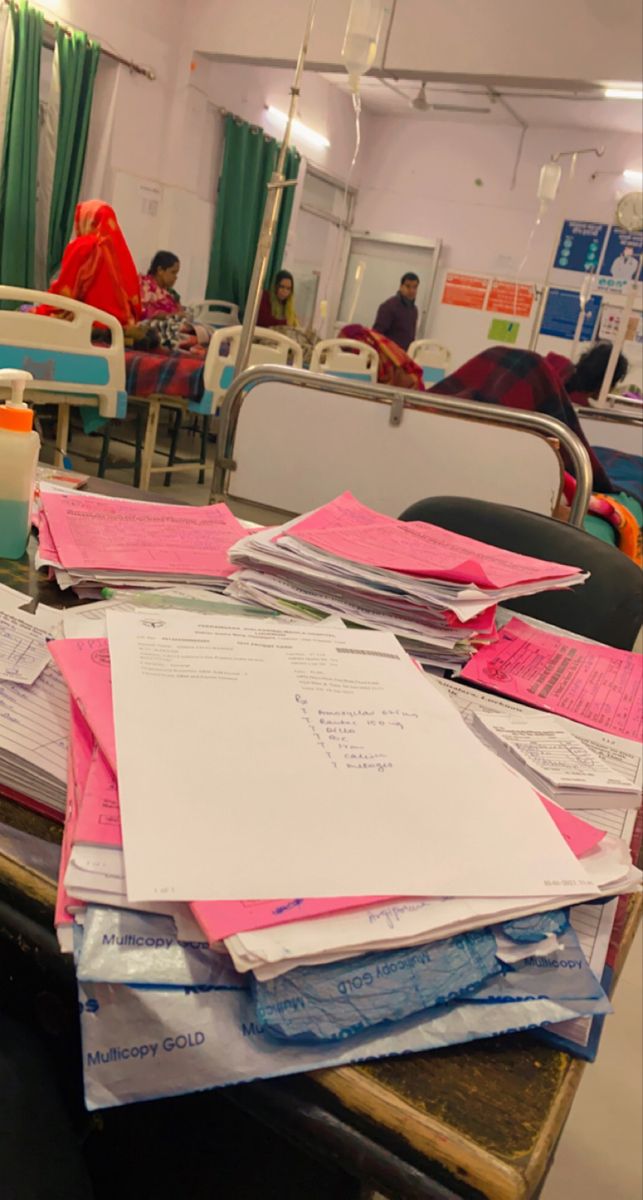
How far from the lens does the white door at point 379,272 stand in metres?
8.75

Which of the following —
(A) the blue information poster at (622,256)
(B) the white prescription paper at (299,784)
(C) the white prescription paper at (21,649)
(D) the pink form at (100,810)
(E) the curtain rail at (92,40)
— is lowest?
(C) the white prescription paper at (21,649)

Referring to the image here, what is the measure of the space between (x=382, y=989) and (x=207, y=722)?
0.19m

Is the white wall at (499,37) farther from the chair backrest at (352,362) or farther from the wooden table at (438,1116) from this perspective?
the wooden table at (438,1116)

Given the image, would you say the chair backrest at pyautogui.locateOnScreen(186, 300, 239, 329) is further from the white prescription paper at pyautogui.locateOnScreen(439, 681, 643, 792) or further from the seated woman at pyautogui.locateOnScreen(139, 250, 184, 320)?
the white prescription paper at pyautogui.locateOnScreen(439, 681, 643, 792)

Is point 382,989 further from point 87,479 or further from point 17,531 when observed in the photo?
point 87,479

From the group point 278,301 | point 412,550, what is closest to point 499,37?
point 278,301

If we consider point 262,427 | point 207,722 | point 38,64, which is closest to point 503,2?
point 38,64

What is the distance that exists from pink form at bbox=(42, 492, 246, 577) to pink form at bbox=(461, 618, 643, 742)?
0.30m

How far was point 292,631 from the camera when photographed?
0.66 metres

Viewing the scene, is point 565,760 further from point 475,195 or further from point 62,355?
point 475,195

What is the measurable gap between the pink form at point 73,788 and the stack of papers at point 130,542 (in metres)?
0.32

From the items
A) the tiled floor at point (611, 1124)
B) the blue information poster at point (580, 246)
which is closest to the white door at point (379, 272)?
the blue information poster at point (580, 246)

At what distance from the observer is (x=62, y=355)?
8.50 feet

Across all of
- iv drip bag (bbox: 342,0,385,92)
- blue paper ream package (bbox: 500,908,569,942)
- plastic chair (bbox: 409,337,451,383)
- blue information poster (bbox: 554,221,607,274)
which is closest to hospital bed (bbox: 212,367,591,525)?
iv drip bag (bbox: 342,0,385,92)
